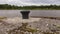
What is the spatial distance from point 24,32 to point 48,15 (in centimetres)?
43

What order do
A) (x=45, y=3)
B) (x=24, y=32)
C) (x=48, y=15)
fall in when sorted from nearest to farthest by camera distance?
(x=24, y=32) → (x=45, y=3) → (x=48, y=15)

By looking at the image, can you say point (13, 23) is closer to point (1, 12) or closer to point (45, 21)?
point (1, 12)

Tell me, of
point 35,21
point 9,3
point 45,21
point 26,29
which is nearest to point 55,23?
point 45,21

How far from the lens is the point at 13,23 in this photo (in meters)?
1.41

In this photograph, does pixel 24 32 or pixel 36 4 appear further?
pixel 36 4

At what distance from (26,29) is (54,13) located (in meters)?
0.42

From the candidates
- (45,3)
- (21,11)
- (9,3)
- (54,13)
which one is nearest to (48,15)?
(54,13)

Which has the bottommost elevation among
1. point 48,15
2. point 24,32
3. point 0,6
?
point 24,32

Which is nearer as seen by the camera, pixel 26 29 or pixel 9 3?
pixel 26 29

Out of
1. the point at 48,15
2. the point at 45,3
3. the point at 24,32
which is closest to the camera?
the point at 24,32

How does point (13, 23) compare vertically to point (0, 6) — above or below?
below

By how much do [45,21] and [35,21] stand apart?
0.12 metres

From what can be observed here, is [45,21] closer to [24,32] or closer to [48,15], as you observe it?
[48,15]

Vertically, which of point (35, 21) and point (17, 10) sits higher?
point (17, 10)
